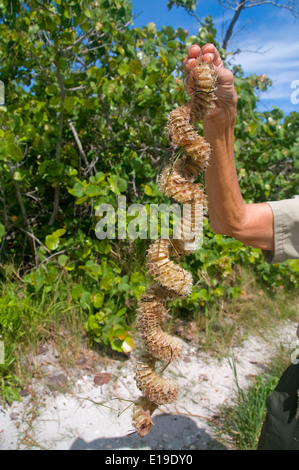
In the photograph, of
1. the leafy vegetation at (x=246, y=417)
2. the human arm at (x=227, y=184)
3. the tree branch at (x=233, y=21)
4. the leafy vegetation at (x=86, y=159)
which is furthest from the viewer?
the tree branch at (x=233, y=21)

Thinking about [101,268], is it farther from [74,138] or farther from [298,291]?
[298,291]

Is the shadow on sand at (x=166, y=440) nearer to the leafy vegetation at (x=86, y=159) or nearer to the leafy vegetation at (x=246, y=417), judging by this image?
the leafy vegetation at (x=246, y=417)

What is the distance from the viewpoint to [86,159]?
3.20 m

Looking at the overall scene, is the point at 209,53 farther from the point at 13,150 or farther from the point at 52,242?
the point at 52,242

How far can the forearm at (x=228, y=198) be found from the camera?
4.15 feet

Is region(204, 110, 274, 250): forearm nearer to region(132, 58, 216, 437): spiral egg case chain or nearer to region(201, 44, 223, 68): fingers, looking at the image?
region(201, 44, 223, 68): fingers

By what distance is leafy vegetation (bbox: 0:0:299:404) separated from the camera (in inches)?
98.1

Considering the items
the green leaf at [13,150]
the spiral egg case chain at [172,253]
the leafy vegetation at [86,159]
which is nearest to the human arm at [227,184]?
the spiral egg case chain at [172,253]

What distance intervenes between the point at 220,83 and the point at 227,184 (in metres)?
0.33

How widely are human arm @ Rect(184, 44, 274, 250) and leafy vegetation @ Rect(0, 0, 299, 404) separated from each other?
1.05 meters

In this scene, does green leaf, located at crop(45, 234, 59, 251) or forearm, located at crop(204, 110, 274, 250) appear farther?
green leaf, located at crop(45, 234, 59, 251)

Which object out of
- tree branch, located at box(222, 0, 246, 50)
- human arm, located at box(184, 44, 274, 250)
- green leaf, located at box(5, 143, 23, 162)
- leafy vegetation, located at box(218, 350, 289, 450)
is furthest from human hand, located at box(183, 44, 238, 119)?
tree branch, located at box(222, 0, 246, 50)

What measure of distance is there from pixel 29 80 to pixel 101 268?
1.71 m
